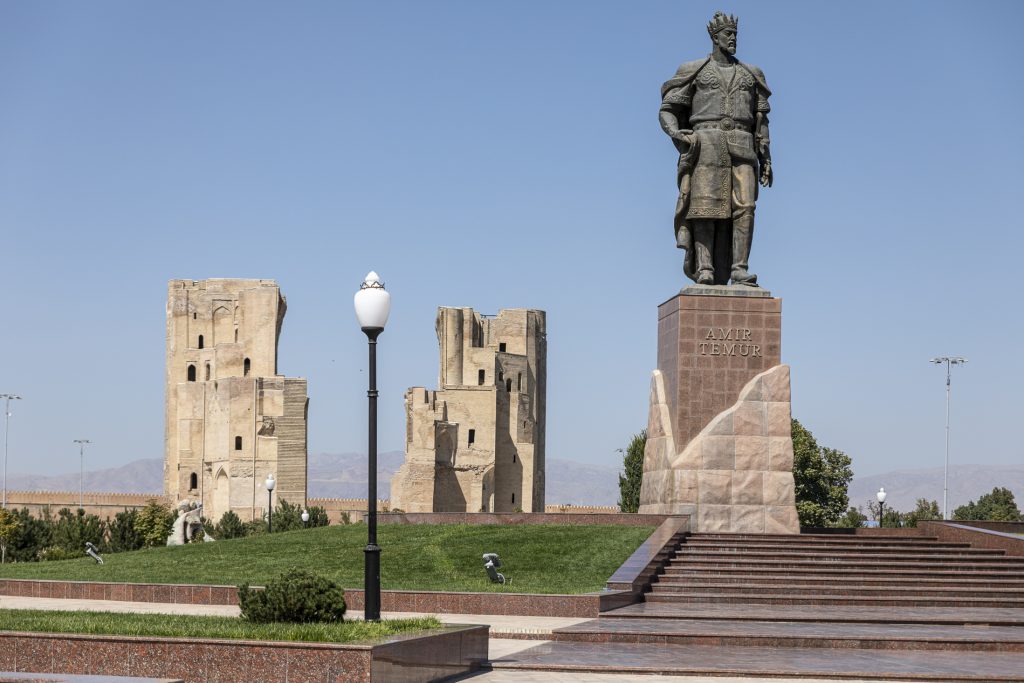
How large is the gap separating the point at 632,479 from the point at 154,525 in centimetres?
1809

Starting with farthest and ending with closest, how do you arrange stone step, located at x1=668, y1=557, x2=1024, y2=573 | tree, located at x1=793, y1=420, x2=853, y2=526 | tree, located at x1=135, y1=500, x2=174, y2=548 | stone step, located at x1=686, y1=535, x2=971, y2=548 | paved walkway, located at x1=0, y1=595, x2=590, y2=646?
tree, located at x1=793, y1=420, x2=853, y2=526 → tree, located at x1=135, y1=500, x2=174, y2=548 → stone step, located at x1=686, y1=535, x2=971, y2=548 → stone step, located at x1=668, y1=557, x2=1024, y2=573 → paved walkway, located at x1=0, y1=595, x2=590, y2=646

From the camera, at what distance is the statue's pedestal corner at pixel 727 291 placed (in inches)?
859

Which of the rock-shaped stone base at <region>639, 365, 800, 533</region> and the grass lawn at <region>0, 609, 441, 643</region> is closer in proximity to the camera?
the grass lawn at <region>0, 609, 441, 643</region>

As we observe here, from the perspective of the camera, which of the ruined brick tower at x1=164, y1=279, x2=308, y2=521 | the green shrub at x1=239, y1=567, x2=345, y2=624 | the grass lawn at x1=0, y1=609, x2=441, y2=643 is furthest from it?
the ruined brick tower at x1=164, y1=279, x2=308, y2=521

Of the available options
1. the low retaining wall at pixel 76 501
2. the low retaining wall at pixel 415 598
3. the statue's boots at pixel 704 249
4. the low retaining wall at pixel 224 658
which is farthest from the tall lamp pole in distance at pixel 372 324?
the low retaining wall at pixel 76 501

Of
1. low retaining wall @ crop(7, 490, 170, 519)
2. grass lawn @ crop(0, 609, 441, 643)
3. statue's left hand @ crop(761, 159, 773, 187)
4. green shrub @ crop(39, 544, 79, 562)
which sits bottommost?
low retaining wall @ crop(7, 490, 170, 519)

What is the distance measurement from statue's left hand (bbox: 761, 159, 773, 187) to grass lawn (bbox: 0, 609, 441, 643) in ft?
40.8

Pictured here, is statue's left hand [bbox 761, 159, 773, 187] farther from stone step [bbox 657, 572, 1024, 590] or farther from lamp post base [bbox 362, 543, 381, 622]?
lamp post base [bbox 362, 543, 381, 622]

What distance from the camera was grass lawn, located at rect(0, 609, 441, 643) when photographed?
10.0 meters

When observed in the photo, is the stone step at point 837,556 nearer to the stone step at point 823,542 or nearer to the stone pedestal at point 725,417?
the stone step at point 823,542

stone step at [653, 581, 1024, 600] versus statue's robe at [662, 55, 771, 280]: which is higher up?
statue's robe at [662, 55, 771, 280]

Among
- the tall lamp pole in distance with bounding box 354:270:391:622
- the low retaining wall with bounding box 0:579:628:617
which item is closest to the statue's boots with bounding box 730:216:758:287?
the low retaining wall with bounding box 0:579:628:617

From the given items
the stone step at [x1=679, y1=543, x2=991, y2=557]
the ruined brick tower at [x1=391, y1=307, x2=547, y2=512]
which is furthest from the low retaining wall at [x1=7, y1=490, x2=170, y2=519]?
the stone step at [x1=679, y1=543, x2=991, y2=557]

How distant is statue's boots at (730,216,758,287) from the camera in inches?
870
